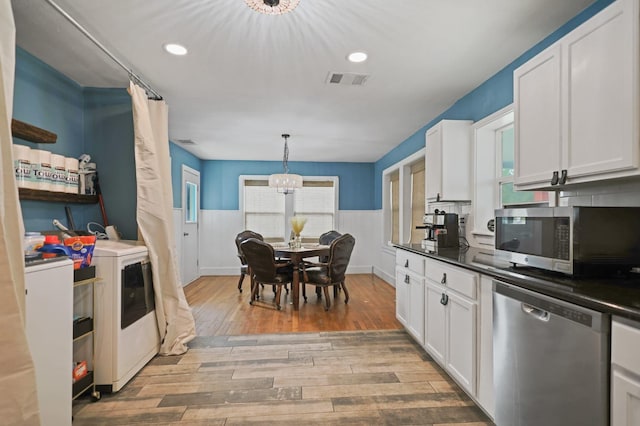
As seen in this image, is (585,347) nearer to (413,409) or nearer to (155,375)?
(413,409)

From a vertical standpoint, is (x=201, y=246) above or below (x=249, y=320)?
above

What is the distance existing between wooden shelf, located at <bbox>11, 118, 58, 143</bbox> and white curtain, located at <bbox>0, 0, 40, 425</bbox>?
0.90 metres

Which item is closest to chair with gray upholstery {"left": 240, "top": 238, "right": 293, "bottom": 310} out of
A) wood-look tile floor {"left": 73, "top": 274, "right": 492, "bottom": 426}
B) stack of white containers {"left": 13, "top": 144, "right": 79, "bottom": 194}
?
wood-look tile floor {"left": 73, "top": 274, "right": 492, "bottom": 426}

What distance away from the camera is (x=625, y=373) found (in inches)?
39.9

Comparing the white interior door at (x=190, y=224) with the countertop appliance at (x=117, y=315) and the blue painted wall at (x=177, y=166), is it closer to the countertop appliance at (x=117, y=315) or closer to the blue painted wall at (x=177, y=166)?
the blue painted wall at (x=177, y=166)

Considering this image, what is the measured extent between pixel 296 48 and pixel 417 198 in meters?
3.05

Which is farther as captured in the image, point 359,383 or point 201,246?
point 201,246

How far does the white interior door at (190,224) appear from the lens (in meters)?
5.36

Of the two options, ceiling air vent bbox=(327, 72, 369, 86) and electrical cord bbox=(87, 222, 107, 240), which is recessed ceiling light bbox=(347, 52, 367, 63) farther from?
electrical cord bbox=(87, 222, 107, 240)

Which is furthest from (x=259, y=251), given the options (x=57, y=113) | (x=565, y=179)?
(x=565, y=179)

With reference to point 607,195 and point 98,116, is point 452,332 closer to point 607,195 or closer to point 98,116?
point 607,195

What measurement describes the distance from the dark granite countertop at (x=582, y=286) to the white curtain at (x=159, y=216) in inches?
95.4

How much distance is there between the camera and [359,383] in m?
2.24

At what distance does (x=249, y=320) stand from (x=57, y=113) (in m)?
2.68
